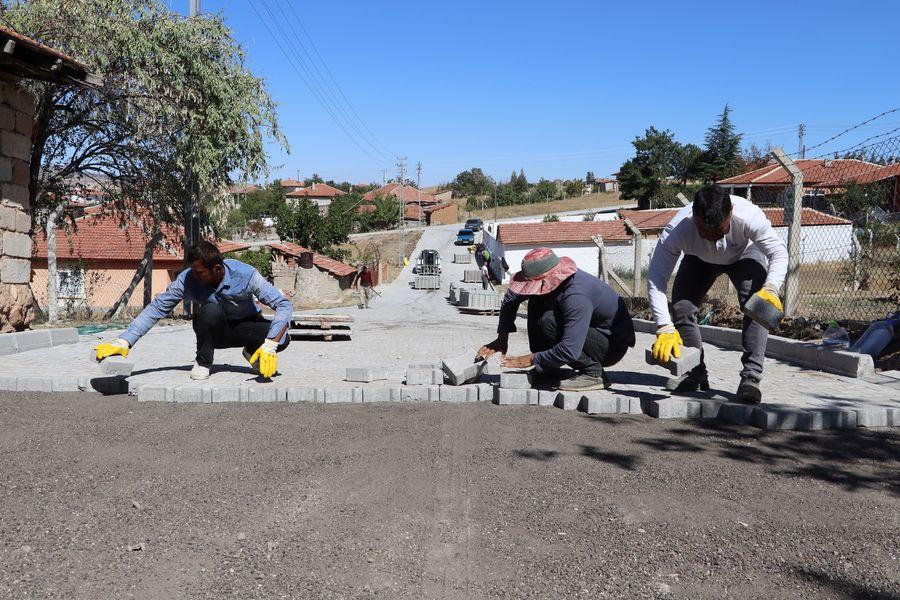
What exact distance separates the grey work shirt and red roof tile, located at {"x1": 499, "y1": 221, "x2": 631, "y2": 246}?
3650cm

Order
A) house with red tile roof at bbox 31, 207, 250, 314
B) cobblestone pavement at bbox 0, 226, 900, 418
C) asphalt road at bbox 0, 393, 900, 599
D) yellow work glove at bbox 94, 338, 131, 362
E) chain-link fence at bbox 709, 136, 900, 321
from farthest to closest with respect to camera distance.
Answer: house with red tile roof at bbox 31, 207, 250, 314, chain-link fence at bbox 709, 136, 900, 321, yellow work glove at bbox 94, 338, 131, 362, cobblestone pavement at bbox 0, 226, 900, 418, asphalt road at bbox 0, 393, 900, 599

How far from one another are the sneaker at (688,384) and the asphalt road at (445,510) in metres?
1.06

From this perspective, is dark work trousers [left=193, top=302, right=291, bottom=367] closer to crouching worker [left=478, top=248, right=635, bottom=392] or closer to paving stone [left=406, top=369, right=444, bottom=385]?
paving stone [left=406, top=369, right=444, bottom=385]

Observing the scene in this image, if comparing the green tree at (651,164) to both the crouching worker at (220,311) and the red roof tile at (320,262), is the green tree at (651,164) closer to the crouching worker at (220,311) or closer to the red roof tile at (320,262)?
the red roof tile at (320,262)

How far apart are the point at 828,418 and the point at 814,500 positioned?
5.58 feet

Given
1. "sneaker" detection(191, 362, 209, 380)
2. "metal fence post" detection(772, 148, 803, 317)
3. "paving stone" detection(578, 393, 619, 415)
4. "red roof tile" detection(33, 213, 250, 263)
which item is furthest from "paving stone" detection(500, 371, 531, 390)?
"red roof tile" detection(33, 213, 250, 263)

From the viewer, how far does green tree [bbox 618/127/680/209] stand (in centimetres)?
6650

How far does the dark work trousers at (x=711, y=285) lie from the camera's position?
5.65 metres

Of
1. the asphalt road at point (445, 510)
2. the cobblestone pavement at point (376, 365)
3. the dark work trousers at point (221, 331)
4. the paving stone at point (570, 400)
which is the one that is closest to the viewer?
the asphalt road at point (445, 510)

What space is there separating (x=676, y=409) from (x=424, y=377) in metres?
2.26

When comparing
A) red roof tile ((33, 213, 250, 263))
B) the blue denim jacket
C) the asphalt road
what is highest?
red roof tile ((33, 213, 250, 263))

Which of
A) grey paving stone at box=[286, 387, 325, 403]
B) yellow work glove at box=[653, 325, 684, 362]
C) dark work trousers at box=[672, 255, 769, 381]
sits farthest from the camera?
grey paving stone at box=[286, 387, 325, 403]

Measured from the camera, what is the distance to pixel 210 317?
6.93m

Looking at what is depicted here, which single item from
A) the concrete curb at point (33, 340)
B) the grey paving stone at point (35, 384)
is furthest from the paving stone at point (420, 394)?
the concrete curb at point (33, 340)
